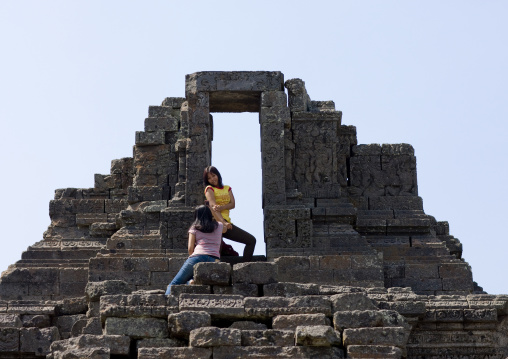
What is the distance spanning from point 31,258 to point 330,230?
6.17m

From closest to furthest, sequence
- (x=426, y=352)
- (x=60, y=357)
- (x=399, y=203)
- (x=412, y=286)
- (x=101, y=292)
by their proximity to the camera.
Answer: (x=60, y=357) → (x=101, y=292) → (x=426, y=352) → (x=412, y=286) → (x=399, y=203)

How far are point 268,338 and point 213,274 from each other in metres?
1.87

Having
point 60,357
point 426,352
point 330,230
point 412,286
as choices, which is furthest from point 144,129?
point 60,357

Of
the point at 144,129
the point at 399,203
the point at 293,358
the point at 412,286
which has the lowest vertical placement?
the point at 293,358

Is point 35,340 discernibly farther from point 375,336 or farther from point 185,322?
A: point 375,336

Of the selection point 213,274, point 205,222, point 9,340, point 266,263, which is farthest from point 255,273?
point 9,340

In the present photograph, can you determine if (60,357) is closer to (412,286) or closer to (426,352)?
(426,352)

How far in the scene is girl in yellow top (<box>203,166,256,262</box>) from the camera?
24.8 metres

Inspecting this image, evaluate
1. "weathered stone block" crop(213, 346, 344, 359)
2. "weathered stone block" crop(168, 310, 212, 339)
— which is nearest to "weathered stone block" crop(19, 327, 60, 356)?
"weathered stone block" crop(168, 310, 212, 339)

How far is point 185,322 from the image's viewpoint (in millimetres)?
18578

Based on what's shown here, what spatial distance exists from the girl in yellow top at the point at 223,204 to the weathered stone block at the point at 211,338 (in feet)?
21.4

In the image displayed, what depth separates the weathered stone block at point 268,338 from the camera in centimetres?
1844

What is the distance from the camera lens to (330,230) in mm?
26281

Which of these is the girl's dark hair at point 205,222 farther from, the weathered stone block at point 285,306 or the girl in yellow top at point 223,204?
the weathered stone block at point 285,306
